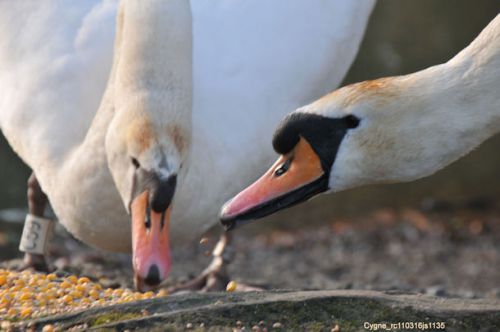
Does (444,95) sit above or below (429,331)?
above

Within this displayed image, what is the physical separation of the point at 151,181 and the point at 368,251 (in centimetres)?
469

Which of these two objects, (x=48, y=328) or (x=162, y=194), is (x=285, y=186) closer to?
(x=162, y=194)

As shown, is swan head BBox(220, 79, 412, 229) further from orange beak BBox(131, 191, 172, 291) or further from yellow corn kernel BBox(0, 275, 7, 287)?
yellow corn kernel BBox(0, 275, 7, 287)

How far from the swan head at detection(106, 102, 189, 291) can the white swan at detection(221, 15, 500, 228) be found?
43cm

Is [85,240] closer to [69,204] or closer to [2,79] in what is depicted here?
[69,204]

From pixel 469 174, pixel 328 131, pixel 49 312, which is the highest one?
pixel 328 131

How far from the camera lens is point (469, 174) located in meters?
10.7

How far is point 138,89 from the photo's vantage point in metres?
4.79

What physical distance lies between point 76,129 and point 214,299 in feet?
6.12

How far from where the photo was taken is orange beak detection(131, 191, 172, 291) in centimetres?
439

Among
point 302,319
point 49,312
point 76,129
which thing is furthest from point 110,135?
point 302,319

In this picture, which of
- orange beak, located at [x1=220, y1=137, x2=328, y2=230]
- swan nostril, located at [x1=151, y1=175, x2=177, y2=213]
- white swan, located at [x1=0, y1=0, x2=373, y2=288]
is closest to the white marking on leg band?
white swan, located at [x1=0, y1=0, x2=373, y2=288]

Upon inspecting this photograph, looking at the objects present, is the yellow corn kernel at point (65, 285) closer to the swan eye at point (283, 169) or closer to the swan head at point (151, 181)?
the swan head at point (151, 181)

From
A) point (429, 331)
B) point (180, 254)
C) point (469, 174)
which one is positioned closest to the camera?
point (429, 331)
